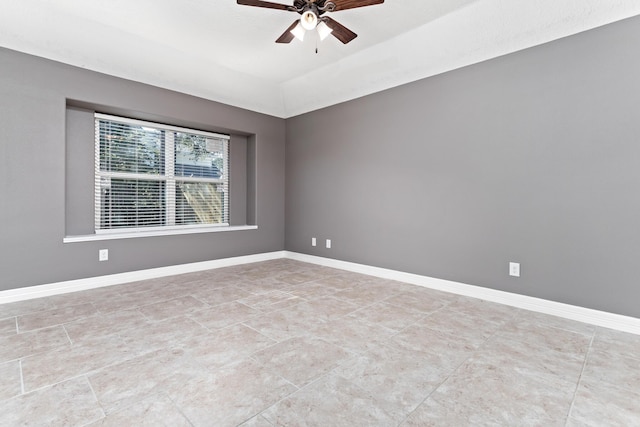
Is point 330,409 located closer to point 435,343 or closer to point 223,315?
point 435,343

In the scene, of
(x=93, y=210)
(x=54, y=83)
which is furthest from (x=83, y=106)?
(x=93, y=210)

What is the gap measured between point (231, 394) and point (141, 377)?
567mm

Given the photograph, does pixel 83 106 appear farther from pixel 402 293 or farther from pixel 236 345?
pixel 402 293

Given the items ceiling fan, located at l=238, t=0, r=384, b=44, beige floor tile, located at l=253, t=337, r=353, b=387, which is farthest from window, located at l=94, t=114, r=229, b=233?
beige floor tile, located at l=253, t=337, r=353, b=387

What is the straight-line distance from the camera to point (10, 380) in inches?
65.4

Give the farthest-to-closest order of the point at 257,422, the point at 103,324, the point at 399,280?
1. the point at 399,280
2. the point at 103,324
3. the point at 257,422

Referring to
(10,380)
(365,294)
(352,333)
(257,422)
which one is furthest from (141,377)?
(365,294)

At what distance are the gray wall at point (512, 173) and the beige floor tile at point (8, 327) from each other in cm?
353

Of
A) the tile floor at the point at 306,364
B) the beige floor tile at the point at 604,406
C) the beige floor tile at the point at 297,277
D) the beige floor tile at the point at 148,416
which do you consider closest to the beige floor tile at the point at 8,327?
the tile floor at the point at 306,364

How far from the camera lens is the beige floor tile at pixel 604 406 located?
1.40m

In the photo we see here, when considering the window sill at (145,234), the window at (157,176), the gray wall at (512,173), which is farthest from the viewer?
the window at (157,176)

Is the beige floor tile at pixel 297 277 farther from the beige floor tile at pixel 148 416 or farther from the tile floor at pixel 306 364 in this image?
the beige floor tile at pixel 148 416

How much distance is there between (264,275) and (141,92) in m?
2.78

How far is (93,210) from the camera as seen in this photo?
3688 millimetres
